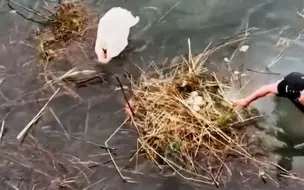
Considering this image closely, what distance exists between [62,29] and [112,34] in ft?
0.60

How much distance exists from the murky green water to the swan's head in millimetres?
86

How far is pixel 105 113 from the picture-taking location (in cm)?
181

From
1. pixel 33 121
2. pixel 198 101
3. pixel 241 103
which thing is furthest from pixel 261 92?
pixel 33 121

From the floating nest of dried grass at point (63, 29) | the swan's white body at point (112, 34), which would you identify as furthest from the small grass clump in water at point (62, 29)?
the swan's white body at point (112, 34)

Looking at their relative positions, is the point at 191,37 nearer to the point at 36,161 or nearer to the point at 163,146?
the point at 163,146

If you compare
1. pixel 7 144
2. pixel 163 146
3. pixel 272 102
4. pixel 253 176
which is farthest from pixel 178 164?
pixel 7 144

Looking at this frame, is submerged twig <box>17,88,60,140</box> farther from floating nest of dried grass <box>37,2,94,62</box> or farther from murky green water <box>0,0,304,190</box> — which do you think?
floating nest of dried grass <box>37,2,94,62</box>

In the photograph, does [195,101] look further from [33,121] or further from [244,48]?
[33,121]

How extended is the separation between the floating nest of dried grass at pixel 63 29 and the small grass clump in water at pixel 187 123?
0.29 metres

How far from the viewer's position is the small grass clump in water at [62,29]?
1.99 metres

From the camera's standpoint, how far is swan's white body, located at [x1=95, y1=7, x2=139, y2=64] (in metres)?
1.93

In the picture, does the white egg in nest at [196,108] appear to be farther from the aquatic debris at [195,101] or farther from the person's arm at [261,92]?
the person's arm at [261,92]

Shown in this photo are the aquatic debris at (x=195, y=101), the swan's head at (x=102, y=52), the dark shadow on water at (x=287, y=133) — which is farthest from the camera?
the swan's head at (x=102, y=52)

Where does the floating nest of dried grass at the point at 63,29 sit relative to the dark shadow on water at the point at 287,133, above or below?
above
